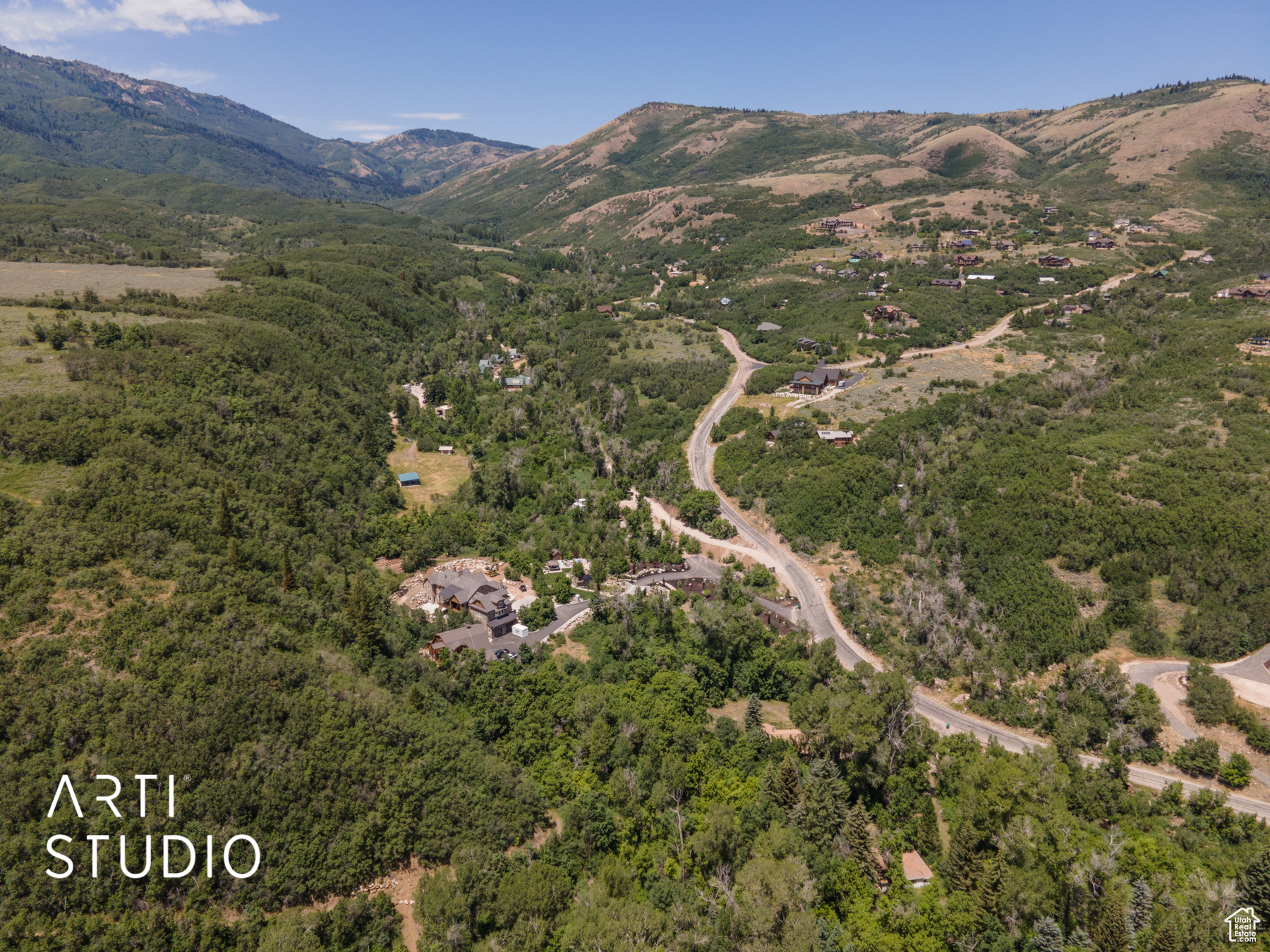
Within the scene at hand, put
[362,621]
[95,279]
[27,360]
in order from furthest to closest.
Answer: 1. [95,279]
2. [27,360]
3. [362,621]

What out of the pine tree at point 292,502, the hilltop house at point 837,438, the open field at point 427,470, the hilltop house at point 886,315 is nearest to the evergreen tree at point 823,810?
the pine tree at point 292,502

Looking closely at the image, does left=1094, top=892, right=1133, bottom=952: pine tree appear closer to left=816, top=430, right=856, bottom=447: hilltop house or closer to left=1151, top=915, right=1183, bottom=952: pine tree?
left=1151, top=915, right=1183, bottom=952: pine tree

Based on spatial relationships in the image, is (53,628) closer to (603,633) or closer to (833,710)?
(603,633)

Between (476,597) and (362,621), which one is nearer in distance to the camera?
(362,621)

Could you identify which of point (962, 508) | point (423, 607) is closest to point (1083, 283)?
point (962, 508)

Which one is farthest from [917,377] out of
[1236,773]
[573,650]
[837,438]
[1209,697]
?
[573,650]

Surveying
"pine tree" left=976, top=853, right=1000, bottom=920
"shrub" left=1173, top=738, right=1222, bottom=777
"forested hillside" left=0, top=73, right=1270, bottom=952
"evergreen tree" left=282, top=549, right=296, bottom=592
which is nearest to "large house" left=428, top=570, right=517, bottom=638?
"forested hillside" left=0, top=73, right=1270, bottom=952

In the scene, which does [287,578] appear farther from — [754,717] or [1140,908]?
[1140,908]
